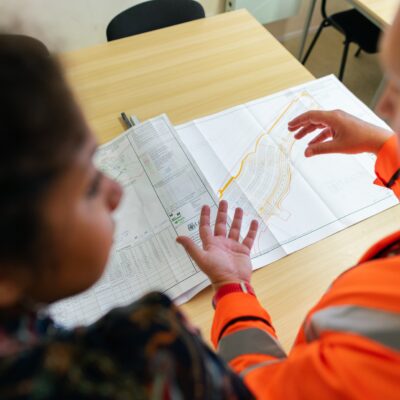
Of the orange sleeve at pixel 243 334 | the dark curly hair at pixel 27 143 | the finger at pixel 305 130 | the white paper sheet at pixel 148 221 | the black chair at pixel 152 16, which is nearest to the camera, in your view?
the dark curly hair at pixel 27 143

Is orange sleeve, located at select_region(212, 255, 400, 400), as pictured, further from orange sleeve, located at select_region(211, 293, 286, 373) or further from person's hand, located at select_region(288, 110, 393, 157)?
person's hand, located at select_region(288, 110, 393, 157)

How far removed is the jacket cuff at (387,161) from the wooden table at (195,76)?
0.27 ft

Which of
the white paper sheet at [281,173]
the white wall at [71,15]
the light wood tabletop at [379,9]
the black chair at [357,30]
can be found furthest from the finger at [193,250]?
the black chair at [357,30]

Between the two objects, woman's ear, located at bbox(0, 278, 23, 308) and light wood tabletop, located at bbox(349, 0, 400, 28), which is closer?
woman's ear, located at bbox(0, 278, 23, 308)

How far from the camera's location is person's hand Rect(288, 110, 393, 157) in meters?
Answer: 0.77

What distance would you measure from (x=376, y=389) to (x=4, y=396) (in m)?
0.32

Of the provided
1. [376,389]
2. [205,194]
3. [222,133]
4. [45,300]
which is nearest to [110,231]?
[45,300]

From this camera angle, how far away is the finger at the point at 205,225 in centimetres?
65

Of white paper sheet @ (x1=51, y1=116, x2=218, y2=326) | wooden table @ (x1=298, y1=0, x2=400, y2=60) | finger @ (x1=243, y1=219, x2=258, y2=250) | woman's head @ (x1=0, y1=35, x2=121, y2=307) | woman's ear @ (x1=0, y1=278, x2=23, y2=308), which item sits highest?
woman's head @ (x1=0, y1=35, x2=121, y2=307)

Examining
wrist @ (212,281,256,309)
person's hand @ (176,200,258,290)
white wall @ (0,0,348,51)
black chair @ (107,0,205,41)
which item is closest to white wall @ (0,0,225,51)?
white wall @ (0,0,348,51)

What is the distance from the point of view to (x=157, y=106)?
3.18 feet

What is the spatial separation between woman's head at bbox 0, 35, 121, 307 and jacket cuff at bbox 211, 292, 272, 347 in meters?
0.30

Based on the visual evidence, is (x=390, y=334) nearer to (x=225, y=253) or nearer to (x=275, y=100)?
(x=225, y=253)

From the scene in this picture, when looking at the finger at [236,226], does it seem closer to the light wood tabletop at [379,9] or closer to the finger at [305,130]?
the finger at [305,130]
